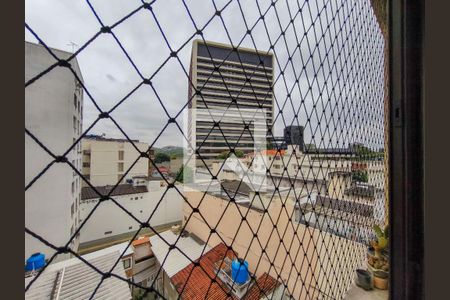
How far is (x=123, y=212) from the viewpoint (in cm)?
612

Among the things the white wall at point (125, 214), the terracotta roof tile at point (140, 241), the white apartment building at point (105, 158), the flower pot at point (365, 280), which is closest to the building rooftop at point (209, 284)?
the terracotta roof tile at point (140, 241)

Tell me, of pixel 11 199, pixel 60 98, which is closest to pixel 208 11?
pixel 11 199

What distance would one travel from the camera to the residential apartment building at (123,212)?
5477mm

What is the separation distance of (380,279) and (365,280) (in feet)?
0.20

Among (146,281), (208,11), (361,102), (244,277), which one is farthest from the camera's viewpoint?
(146,281)

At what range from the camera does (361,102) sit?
48.7 inches

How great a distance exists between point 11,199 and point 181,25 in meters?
0.57

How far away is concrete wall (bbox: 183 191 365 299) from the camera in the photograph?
1.28 meters

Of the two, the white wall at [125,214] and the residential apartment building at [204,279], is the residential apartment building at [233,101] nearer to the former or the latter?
the residential apartment building at [204,279]

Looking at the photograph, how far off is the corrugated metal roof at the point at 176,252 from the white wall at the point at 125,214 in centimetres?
101

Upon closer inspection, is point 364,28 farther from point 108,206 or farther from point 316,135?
point 108,206

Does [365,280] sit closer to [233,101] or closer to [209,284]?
[233,101]

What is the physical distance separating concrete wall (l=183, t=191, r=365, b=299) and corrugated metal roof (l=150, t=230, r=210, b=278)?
0.32 metres

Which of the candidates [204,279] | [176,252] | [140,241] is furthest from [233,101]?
[140,241]
